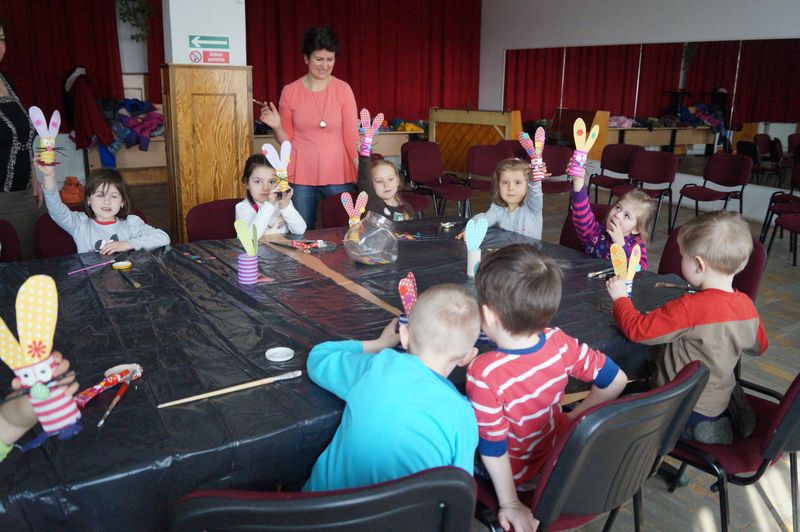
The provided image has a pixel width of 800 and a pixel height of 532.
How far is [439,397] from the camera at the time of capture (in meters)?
1.16

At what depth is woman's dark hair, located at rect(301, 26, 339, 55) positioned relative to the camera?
3.34 meters

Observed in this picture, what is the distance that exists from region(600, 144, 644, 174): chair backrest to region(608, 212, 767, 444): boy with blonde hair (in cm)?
451

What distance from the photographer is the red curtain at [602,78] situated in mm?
7648

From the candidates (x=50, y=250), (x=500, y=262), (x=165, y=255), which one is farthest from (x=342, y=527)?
(x=50, y=250)

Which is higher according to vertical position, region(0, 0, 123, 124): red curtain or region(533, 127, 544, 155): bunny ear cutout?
region(0, 0, 123, 124): red curtain

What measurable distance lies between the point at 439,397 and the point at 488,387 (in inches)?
8.2

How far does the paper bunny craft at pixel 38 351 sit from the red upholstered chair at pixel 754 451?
1.48m

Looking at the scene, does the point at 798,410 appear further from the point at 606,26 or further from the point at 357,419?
the point at 606,26

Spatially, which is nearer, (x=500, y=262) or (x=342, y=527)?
(x=342, y=527)

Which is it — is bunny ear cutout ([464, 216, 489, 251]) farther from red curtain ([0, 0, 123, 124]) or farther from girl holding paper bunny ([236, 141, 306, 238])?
red curtain ([0, 0, 123, 124])

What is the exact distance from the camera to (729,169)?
5.52m

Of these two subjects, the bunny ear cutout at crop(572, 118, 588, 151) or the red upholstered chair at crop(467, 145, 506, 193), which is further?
the red upholstered chair at crop(467, 145, 506, 193)

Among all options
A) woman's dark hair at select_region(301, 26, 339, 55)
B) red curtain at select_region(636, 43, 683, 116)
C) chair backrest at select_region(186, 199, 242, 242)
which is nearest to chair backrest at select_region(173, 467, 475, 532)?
chair backrest at select_region(186, 199, 242, 242)

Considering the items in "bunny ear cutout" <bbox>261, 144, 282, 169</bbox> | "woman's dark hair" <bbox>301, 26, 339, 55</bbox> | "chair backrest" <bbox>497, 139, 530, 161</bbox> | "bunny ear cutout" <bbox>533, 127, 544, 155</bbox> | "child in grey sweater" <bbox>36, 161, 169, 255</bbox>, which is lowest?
"child in grey sweater" <bbox>36, 161, 169, 255</bbox>
